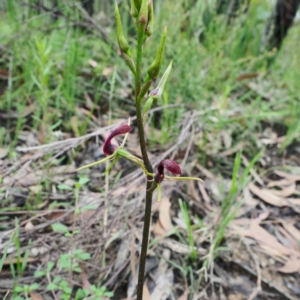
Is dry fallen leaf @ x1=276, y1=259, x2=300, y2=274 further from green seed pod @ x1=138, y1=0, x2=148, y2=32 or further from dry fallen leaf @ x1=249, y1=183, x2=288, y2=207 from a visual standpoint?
green seed pod @ x1=138, y1=0, x2=148, y2=32

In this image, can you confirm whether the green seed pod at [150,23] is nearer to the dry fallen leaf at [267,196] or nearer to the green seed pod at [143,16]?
the green seed pod at [143,16]

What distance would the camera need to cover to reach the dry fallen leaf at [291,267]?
1.58 m

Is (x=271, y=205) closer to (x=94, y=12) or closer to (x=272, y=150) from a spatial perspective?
(x=272, y=150)

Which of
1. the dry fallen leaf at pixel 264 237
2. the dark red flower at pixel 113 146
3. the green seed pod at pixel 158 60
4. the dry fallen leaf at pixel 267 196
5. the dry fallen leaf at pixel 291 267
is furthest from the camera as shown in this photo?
the dry fallen leaf at pixel 267 196

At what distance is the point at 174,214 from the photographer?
1.82 meters

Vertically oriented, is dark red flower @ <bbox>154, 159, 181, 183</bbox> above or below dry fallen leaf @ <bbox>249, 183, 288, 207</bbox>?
above

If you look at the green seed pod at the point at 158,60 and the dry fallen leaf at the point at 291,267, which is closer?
the green seed pod at the point at 158,60

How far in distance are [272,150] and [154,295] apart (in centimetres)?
162

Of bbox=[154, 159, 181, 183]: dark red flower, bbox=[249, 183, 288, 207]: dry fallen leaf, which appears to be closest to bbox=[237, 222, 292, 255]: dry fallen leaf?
bbox=[249, 183, 288, 207]: dry fallen leaf

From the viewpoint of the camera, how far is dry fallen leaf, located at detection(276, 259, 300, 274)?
1581 millimetres

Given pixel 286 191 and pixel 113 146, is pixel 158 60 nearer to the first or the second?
pixel 113 146

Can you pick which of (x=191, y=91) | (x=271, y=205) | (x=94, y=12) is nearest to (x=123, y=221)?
(x=271, y=205)

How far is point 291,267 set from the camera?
62.7 inches

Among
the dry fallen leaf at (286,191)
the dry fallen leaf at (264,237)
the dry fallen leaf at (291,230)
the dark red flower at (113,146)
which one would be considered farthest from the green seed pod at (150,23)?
the dry fallen leaf at (286,191)
